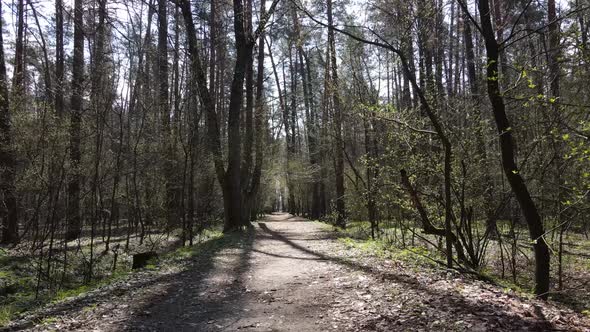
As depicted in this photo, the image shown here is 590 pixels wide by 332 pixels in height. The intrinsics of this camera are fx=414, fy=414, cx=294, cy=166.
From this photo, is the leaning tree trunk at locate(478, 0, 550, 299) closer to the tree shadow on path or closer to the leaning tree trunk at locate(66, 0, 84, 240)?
the tree shadow on path

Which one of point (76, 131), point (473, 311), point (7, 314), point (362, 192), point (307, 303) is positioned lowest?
point (7, 314)

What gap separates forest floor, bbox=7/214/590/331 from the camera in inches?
186

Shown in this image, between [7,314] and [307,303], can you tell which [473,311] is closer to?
[307,303]

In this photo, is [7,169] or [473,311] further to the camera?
[7,169]

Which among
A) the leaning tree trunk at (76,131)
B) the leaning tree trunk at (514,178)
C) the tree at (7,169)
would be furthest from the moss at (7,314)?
the leaning tree trunk at (514,178)

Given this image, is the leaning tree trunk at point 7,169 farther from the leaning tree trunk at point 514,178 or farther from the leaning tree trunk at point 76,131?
the leaning tree trunk at point 514,178

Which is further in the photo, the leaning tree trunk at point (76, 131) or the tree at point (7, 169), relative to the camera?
the tree at point (7, 169)

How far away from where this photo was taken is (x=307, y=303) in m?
5.98

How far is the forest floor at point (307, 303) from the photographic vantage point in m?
4.73

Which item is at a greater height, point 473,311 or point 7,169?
point 7,169

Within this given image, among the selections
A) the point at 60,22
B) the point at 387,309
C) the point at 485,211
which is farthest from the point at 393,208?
the point at 60,22

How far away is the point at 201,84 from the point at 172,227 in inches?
257

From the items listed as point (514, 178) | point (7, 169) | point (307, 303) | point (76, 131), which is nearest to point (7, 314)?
point (307, 303)

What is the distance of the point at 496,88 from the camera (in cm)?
634
